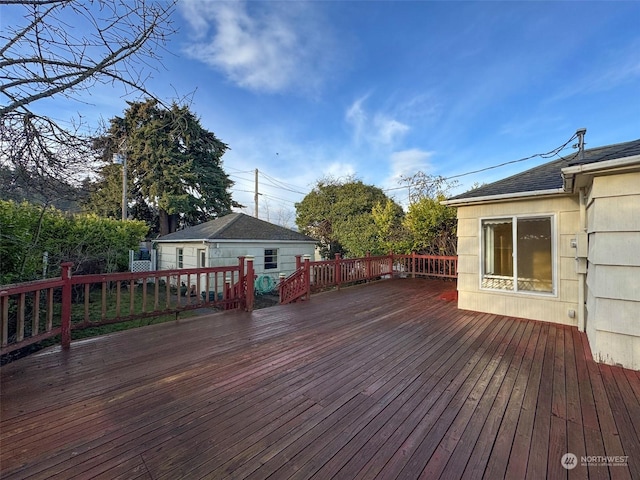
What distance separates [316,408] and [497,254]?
4541mm

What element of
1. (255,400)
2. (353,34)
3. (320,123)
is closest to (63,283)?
(255,400)

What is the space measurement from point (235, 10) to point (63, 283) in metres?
5.44

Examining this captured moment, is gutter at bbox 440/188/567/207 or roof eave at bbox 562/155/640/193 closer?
roof eave at bbox 562/155/640/193

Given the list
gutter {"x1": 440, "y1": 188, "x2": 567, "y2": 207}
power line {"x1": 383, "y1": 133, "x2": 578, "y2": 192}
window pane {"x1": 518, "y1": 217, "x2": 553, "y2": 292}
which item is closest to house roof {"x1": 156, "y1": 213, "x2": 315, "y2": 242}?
power line {"x1": 383, "y1": 133, "x2": 578, "y2": 192}

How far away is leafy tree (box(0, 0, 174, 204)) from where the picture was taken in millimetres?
2248

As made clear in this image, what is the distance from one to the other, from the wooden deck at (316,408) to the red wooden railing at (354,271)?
2.45m

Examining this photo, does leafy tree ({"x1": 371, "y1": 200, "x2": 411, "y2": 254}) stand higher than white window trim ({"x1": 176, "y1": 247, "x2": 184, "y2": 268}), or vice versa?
leafy tree ({"x1": 371, "y1": 200, "x2": 411, "y2": 254})

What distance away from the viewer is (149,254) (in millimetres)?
13281

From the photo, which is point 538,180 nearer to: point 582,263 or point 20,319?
point 582,263

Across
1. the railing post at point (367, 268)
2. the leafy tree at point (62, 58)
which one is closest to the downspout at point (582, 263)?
the railing post at point (367, 268)

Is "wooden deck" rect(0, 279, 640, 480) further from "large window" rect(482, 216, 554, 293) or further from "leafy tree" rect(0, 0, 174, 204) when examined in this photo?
"leafy tree" rect(0, 0, 174, 204)

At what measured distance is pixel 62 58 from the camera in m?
2.40

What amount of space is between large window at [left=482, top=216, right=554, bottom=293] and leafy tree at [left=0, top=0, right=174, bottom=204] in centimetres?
553

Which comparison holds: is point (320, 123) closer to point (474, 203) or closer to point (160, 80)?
point (474, 203)
